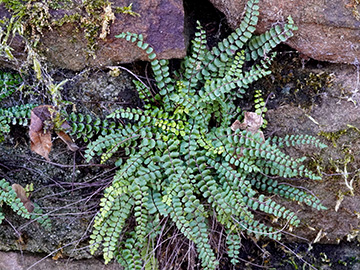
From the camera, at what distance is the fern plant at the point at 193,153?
258 centimetres

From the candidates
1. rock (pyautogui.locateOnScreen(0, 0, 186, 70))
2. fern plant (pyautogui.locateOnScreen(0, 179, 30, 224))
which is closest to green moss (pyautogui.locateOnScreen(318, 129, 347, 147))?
rock (pyautogui.locateOnScreen(0, 0, 186, 70))

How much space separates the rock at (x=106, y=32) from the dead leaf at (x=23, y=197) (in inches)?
40.7

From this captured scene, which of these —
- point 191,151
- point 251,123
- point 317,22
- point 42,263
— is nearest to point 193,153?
point 191,151

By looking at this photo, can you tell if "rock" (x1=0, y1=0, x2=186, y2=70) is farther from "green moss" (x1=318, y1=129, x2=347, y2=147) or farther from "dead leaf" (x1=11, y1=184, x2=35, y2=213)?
"green moss" (x1=318, y1=129, x2=347, y2=147)

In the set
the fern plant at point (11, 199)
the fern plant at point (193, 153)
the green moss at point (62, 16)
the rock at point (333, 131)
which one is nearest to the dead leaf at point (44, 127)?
the fern plant at point (193, 153)

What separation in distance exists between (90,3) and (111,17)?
0.61ft

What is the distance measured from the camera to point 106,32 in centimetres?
255

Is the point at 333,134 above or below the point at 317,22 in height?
below

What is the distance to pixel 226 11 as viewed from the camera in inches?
107

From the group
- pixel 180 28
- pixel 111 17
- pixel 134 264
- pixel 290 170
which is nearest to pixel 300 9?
pixel 180 28

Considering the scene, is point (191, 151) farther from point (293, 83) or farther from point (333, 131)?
point (333, 131)

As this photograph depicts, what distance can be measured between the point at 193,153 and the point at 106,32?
1.11 meters

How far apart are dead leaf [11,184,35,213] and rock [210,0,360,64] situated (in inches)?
85.0

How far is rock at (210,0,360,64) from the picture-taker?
261 centimetres
